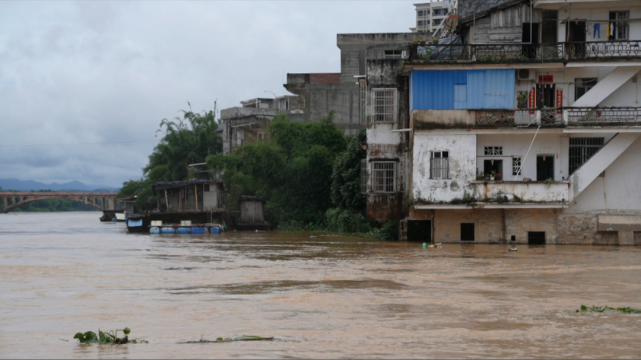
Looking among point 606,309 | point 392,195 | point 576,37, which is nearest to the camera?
point 606,309

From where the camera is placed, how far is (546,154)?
92.5 feet

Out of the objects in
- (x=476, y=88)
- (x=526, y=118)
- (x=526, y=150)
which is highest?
(x=476, y=88)

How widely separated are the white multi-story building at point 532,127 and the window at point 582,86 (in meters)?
0.04

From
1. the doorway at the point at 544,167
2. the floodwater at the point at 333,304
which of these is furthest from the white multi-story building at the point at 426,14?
the floodwater at the point at 333,304

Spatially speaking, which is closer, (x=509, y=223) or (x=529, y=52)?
(x=509, y=223)

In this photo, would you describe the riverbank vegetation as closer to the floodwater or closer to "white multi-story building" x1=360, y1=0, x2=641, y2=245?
"white multi-story building" x1=360, y1=0, x2=641, y2=245

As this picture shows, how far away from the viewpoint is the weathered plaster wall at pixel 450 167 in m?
27.5

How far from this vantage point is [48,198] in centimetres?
11962

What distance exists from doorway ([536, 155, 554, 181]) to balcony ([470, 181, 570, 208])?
148cm

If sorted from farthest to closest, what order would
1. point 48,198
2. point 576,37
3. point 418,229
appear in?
point 48,198
point 418,229
point 576,37

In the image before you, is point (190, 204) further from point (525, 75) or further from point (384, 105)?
point (525, 75)

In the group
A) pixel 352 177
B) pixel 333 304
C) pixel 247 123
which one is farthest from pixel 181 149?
pixel 333 304

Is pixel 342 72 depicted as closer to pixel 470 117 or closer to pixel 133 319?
pixel 470 117

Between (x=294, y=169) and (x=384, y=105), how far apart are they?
16179mm
